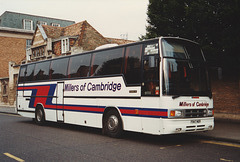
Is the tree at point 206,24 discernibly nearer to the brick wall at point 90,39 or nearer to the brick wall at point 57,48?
the brick wall at point 90,39

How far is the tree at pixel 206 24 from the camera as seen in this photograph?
11.5 meters

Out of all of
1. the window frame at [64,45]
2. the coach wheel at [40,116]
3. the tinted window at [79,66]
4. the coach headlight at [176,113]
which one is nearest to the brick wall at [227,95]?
the coach headlight at [176,113]

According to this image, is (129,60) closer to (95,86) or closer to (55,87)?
(95,86)

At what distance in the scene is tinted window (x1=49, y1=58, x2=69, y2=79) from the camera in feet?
45.1

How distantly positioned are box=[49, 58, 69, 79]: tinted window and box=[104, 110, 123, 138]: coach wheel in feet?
12.8

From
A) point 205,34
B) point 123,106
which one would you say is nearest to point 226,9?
point 205,34

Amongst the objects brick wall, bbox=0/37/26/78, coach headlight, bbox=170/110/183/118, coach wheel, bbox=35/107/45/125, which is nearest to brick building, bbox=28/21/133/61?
brick wall, bbox=0/37/26/78

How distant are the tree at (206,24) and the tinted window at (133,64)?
3639mm

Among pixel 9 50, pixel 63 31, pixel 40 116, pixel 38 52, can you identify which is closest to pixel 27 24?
pixel 9 50

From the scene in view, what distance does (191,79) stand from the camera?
9172 millimetres

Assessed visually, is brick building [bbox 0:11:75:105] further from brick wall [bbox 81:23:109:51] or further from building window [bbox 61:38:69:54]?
brick wall [bbox 81:23:109:51]

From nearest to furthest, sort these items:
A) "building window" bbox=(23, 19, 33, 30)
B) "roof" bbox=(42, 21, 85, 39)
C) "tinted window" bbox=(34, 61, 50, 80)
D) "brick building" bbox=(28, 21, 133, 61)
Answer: "tinted window" bbox=(34, 61, 50, 80), "brick building" bbox=(28, 21, 133, 61), "roof" bbox=(42, 21, 85, 39), "building window" bbox=(23, 19, 33, 30)

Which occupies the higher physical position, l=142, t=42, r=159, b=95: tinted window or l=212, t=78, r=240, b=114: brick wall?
l=142, t=42, r=159, b=95: tinted window

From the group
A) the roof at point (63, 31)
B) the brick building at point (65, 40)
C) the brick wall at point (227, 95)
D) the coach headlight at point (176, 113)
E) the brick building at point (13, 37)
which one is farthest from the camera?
the brick building at point (13, 37)
